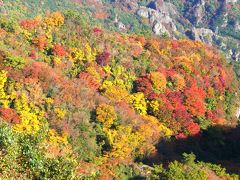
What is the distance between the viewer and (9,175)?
22.3 meters

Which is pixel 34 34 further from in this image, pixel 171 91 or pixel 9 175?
pixel 9 175

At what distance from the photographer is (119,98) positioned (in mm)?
72438

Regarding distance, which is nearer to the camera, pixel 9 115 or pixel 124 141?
pixel 9 115

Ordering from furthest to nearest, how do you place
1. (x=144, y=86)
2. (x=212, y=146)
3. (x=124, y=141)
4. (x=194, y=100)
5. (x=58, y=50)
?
1. (x=194, y=100)
2. (x=144, y=86)
3. (x=58, y=50)
4. (x=212, y=146)
5. (x=124, y=141)

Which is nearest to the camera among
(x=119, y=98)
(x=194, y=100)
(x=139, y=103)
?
(x=119, y=98)

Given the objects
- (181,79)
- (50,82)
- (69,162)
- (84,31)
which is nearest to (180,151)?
(181,79)

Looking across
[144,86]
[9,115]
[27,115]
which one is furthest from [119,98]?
[9,115]

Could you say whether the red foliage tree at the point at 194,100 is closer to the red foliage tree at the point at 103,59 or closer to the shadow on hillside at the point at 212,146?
the shadow on hillside at the point at 212,146

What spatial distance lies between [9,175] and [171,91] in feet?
199

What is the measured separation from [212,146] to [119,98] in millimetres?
18600

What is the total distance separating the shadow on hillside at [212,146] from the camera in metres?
66.9

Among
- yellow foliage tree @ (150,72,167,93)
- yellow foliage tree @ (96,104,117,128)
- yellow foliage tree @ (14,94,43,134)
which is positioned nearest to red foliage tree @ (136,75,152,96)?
yellow foliage tree @ (150,72,167,93)

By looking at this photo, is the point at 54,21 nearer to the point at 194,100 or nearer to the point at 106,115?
the point at 106,115

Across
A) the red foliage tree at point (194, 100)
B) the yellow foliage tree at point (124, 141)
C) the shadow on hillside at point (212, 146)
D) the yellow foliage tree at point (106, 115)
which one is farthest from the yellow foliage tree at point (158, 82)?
the yellow foliage tree at point (124, 141)
